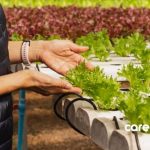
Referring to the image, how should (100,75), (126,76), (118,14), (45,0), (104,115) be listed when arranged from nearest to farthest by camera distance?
(104,115), (100,75), (126,76), (118,14), (45,0)

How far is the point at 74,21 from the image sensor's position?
11.7 metres

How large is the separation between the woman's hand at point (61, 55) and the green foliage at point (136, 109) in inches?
31.7

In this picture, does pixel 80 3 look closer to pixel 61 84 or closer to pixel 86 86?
pixel 86 86

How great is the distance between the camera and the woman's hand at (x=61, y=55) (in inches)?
155

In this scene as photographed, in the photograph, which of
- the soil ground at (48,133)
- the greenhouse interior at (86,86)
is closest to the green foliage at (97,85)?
the greenhouse interior at (86,86)

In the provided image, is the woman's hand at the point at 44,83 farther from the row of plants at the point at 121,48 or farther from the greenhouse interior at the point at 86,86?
the row of plants at the point at 121,48

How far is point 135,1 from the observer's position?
51.9 feet

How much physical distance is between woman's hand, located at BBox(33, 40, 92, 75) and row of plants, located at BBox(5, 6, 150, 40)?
7.08 meters

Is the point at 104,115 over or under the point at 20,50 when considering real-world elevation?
under

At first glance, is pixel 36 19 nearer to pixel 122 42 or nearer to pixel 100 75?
pixel 122 42

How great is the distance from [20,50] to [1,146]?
28.0 inches

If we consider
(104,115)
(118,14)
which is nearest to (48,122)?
(118,14)

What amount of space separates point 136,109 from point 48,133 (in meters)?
7.82

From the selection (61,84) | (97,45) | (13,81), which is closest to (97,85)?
(61,84)
